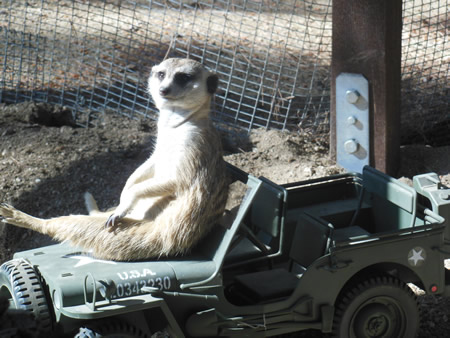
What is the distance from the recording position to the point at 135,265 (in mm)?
2967

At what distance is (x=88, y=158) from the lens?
17.0ft

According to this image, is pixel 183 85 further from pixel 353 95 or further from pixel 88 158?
pixel 88 158

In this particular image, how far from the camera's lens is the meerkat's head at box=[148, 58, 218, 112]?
3195mm

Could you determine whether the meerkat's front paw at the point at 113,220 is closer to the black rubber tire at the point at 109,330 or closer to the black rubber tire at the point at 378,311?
the black rubber tire at the point at 109,330

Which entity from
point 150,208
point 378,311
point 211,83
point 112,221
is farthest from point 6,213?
point 378,311

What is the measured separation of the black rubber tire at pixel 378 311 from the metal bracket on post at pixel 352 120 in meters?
1.88

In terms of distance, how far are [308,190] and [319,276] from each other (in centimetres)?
84

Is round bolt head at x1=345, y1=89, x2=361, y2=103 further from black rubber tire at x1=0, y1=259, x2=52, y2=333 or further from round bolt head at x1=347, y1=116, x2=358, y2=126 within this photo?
black rubber tire at x1=0, y1=259, x2=52, y2=333

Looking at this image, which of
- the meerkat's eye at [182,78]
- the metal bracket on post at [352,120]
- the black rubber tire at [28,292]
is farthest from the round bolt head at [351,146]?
the black rubber tire at [28,292]

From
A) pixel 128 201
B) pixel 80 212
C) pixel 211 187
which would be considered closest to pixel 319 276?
pixel 211 187

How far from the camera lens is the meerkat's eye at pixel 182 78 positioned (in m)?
3.21

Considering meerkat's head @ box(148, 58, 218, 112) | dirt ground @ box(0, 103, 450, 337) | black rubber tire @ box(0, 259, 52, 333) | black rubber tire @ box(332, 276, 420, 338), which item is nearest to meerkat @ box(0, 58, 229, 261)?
meerkat's head @ box(148, 58, 218, 112)

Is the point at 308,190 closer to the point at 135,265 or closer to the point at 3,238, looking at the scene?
the point at 135,265

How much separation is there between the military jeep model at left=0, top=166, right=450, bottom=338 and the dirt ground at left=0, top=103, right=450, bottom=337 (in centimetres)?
145
